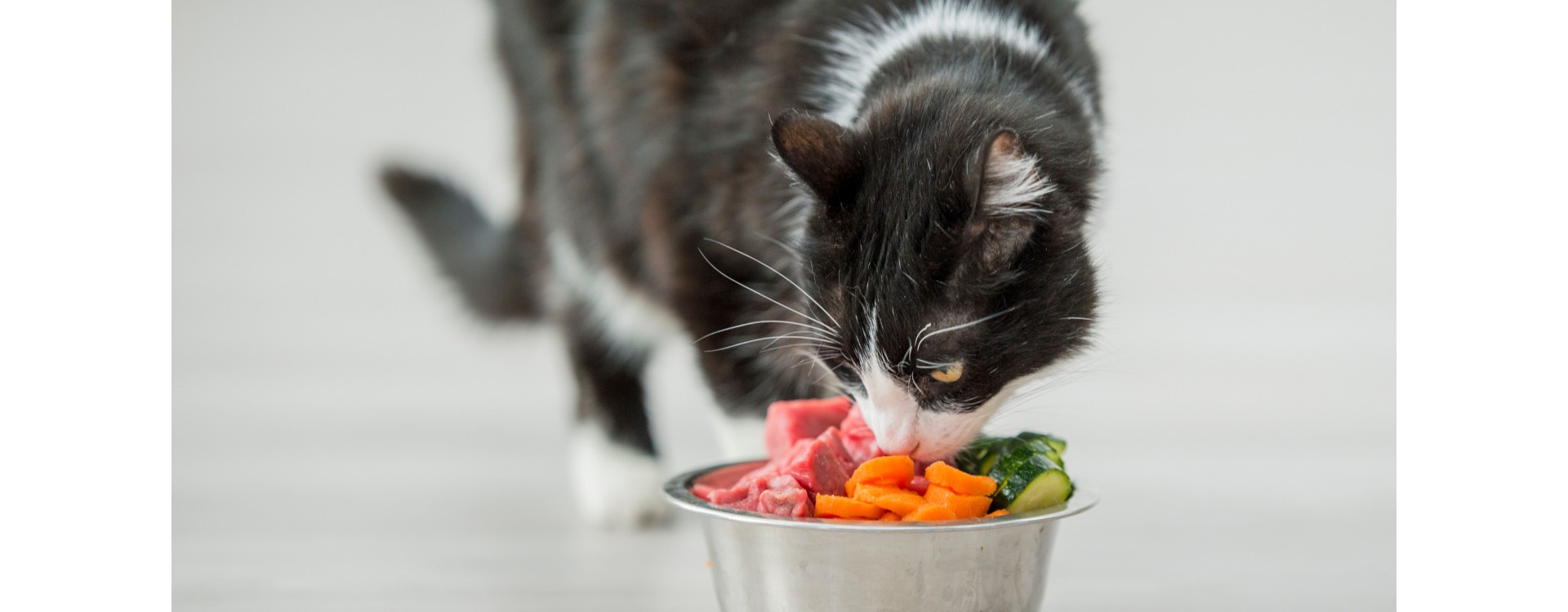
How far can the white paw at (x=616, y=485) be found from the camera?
98.4 inches

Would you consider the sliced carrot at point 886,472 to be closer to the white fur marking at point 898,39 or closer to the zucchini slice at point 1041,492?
the zucchini slice at point 1041,492

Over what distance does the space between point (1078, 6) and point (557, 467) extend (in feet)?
5.27

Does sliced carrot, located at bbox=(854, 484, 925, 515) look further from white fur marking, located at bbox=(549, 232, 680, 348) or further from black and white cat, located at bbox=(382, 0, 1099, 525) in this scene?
white fur marking, located at bbox=(549, 232, 680, 348)

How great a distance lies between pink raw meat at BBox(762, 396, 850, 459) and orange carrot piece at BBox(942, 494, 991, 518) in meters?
0.33

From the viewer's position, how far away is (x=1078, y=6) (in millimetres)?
2146

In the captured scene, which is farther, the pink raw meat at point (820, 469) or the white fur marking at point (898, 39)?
the white fur marking at point (898, 39)

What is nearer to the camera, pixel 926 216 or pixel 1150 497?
pixel 926 216

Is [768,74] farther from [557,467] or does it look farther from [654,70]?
[557,467]

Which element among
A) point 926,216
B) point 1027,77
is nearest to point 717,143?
point 1027,77

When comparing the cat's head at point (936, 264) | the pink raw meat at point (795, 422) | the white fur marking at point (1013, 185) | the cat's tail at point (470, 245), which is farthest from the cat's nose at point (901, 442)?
the cat's tail at point (470, 245)

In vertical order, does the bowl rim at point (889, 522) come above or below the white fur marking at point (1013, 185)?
below

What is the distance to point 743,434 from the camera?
2336mm

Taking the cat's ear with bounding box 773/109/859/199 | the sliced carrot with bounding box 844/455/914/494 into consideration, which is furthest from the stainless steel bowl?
the cat's ear with bounding box 773/109/859/199

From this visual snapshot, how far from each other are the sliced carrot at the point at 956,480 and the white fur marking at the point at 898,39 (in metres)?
0.62
